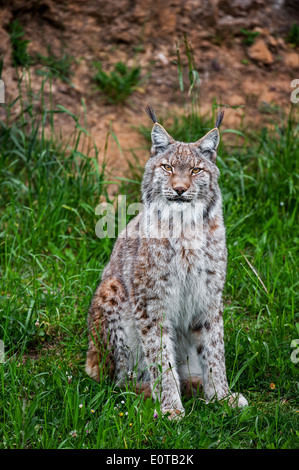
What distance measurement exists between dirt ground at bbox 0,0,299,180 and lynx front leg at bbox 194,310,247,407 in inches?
142

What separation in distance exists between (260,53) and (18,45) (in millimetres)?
3001

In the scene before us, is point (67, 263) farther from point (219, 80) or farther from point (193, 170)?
point (219, 80)

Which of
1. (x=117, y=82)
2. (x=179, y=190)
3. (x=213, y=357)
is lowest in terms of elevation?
(x=213, y=357)

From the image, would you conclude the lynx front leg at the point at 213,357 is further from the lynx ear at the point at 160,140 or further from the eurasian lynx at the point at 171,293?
the lynx ear at the point at 160,140

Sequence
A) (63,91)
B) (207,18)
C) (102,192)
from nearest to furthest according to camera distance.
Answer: (102,192)
(63,91)
(207,18)

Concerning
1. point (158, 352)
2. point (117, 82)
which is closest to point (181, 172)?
point (158, 352)

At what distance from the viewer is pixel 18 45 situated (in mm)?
7227

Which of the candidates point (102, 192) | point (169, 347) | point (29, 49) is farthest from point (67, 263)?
point (29, 49)

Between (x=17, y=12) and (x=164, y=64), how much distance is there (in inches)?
73.7

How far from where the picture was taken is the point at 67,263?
5.46 metres

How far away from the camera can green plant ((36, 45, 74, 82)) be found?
7379mm

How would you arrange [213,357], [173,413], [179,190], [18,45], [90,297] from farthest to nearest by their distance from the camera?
1. [18,45]
2. [90,297]
3. [213,357]
4. [179,190]
5. [173,413]

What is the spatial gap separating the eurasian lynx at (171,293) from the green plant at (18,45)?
3.51 m

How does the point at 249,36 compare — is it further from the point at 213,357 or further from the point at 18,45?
the point at 213,357
